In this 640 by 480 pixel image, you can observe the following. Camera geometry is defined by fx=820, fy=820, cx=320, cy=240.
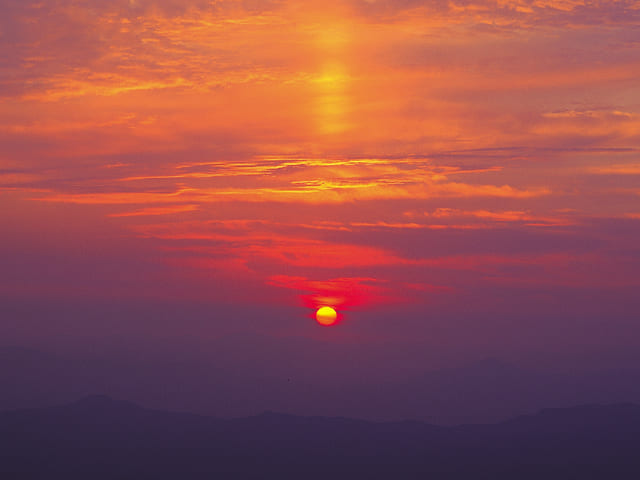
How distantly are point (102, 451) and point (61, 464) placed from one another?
40.0 ft

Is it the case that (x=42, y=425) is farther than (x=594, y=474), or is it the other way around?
(x=42, y=425)

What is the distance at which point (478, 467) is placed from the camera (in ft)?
623

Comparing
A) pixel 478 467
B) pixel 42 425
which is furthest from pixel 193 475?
pixel 478 467

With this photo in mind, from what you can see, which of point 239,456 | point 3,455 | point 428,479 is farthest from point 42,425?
point 428,479

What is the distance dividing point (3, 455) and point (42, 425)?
42.7ft

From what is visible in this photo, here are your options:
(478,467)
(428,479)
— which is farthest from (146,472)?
(478,467)

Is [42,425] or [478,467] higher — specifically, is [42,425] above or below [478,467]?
above

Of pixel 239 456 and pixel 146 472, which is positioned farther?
pixel 239 456

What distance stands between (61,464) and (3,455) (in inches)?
548

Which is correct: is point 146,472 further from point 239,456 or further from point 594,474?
point 594,474

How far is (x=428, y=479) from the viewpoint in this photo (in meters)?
189

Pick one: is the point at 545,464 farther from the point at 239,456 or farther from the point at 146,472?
the point at 146,472

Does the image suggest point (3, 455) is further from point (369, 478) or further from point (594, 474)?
point (594, 474)

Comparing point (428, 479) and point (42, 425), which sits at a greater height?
point (42, 425)
